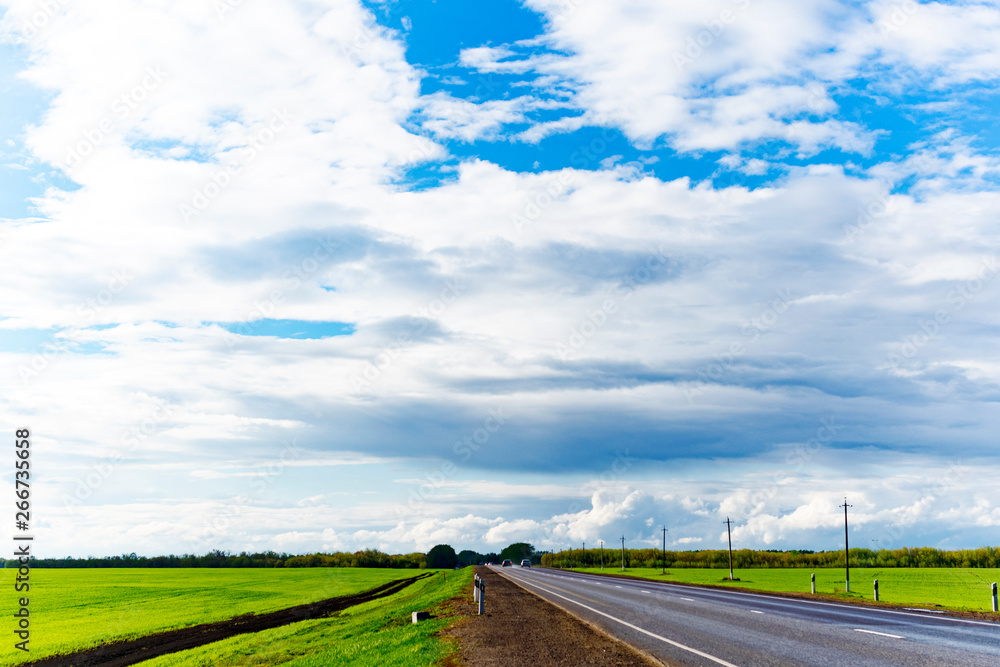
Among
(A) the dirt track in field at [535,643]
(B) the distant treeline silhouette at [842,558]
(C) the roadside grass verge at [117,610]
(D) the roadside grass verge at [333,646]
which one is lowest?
(B) the distant treeline silhouette at [842,558]

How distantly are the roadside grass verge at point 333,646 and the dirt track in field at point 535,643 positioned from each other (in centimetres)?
87

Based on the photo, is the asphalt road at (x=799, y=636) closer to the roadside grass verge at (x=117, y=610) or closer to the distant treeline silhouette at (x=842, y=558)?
the roadside grass verge at (x=117, y=610)

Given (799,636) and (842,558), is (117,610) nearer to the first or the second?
(799,636)

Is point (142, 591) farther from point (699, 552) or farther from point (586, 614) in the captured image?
point (699, 552)

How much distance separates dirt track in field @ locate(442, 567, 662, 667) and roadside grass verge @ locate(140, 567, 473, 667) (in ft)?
2.85

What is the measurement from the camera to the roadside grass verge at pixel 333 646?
715 inches

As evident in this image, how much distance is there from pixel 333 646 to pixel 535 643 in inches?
462

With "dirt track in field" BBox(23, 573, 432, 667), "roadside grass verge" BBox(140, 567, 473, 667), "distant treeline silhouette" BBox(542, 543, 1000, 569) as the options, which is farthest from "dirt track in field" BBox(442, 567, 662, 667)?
"distant treeline silhouette" BBox(542, 543, 1000, 569)

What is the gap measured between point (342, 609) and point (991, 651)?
44547 millimetres

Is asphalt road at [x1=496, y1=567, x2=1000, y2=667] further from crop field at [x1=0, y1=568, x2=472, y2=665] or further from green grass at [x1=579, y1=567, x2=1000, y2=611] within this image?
green grass at [x1=579, y1=567, x2=1000, y2=611]

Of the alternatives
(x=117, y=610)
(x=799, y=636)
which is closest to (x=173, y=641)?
(x=117, y=610)

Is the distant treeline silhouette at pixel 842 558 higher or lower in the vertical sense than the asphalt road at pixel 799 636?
lower

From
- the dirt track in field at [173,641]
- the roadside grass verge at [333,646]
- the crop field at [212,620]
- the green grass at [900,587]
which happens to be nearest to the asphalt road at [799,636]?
the roadside grass verge at [333,646]

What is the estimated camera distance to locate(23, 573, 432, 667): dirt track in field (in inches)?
1220
